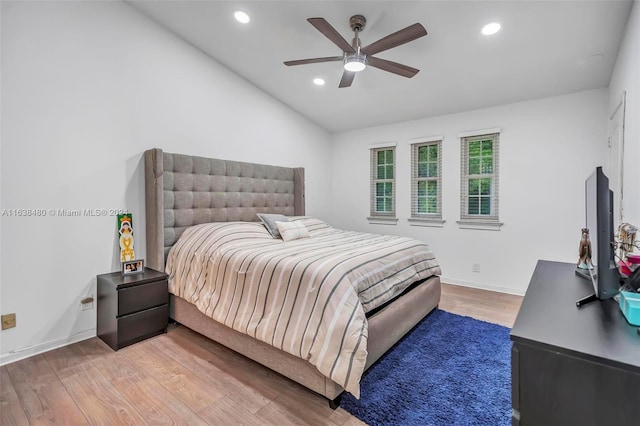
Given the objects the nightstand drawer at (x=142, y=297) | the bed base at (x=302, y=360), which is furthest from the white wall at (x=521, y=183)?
the nightstand drawer at (x=142, y=297)

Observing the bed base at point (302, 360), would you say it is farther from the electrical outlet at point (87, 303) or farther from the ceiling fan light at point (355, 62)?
the ceiling fan light at point (355, 62)

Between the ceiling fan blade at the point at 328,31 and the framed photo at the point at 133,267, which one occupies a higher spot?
the ceiling fan blade at the point at 328,31

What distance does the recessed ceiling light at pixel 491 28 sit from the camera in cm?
258

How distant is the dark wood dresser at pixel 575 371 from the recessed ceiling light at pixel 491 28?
8.18 ft

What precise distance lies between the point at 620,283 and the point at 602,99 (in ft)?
9.73

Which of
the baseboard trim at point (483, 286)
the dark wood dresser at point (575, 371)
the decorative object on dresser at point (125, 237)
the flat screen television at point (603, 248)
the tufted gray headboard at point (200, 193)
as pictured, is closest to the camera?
the dark wood dresser at point (575, 371)

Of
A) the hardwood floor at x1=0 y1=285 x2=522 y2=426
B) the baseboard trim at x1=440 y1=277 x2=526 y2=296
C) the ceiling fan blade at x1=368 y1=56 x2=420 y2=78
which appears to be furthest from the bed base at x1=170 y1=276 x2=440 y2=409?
the ceiling fan blade at x1=368 y1=56 x2=420 y2=78

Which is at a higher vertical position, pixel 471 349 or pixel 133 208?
→ pixel 133 208

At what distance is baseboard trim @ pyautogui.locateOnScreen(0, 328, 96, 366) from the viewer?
2318 mm

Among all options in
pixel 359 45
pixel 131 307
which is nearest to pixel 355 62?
pixel 359 45

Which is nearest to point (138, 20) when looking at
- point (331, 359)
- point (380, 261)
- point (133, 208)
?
point (133, 208)

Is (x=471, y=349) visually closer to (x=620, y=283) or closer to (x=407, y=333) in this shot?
(x=407, y=333)

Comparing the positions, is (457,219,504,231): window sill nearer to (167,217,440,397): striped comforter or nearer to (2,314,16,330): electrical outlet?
(167,217,440,397): striped comforter

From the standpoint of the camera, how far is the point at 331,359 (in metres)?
1.71
